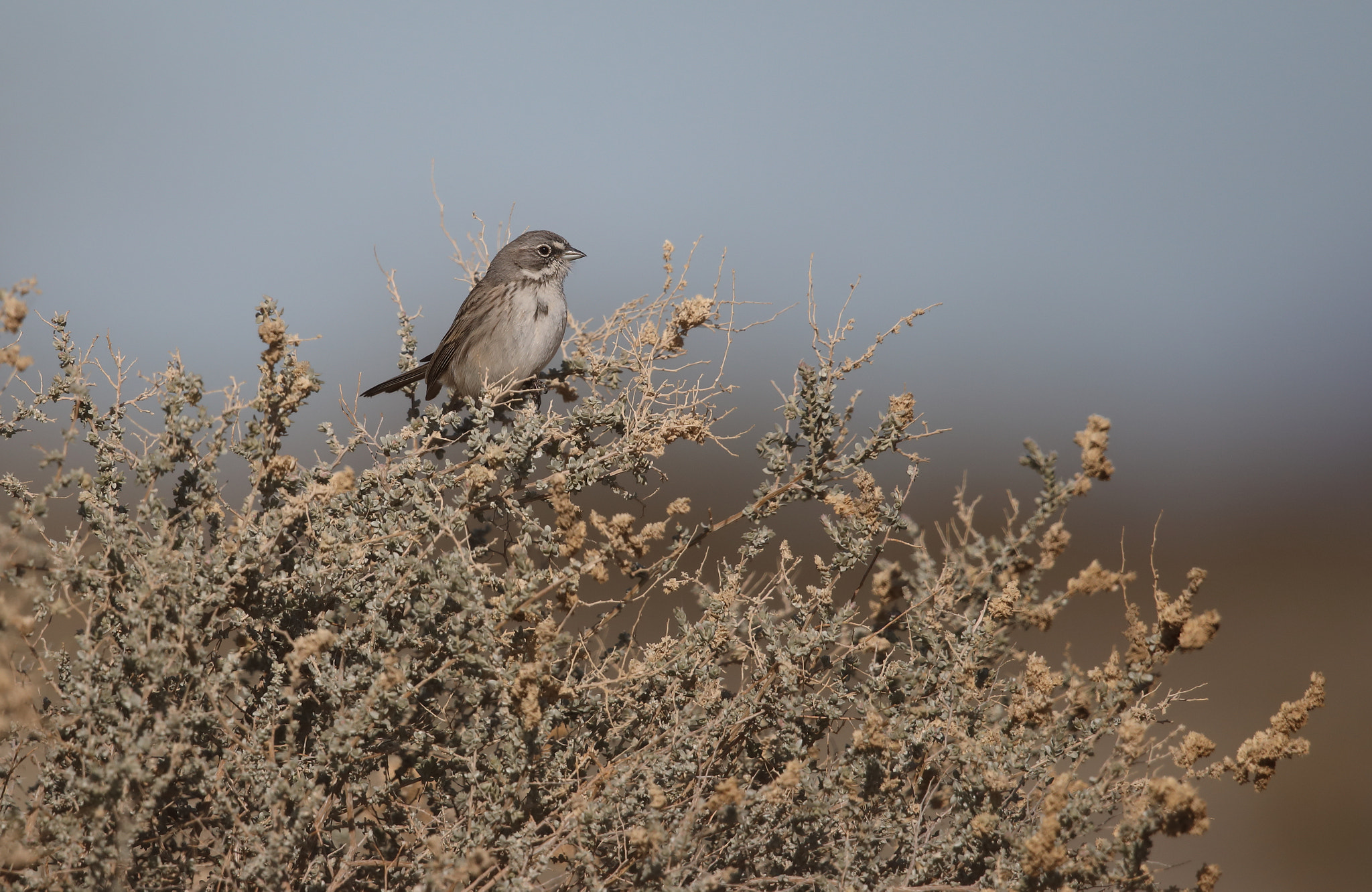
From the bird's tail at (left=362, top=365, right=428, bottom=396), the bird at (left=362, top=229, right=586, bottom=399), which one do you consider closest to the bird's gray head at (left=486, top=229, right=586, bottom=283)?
the bird at (left=362, top=229, right=586, bottom=399)

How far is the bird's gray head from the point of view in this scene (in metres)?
6.36

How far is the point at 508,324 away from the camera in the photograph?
6.02 m

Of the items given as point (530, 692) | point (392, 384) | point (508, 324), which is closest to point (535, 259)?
point (508, 324)

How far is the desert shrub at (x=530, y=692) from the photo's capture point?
270cm

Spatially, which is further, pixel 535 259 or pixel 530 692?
pixel 535 259

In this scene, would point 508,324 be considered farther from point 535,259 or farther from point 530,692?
point 530,692

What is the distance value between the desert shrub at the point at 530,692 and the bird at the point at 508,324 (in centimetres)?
242

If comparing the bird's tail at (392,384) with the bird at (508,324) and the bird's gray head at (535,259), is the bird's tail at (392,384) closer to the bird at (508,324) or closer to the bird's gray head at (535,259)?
the bird at (508,324)

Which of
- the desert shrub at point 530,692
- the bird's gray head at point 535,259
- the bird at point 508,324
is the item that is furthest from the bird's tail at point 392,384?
the desert shrub at point 530,692

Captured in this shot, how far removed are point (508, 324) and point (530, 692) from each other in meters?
3.62

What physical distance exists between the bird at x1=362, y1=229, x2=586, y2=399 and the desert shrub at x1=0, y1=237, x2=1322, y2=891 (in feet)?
Answer: 7.93

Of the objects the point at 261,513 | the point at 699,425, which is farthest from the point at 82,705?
the point at 699,425

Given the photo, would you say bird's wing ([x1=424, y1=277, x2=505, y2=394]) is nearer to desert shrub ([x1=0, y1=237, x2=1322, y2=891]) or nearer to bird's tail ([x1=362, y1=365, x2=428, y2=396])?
bird's tail ([x1=362, y1=365, x2=428, y2=396])

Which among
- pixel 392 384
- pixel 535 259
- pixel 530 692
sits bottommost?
pixel 530 692
